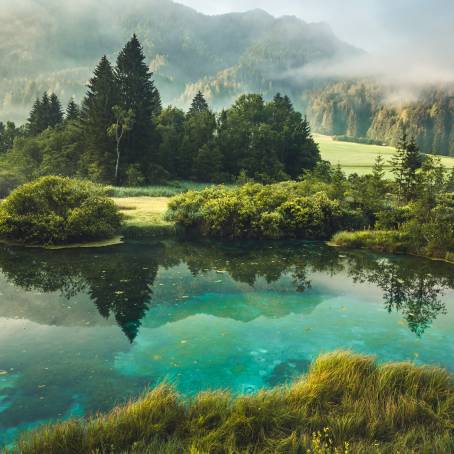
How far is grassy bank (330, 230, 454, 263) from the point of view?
20.7 m

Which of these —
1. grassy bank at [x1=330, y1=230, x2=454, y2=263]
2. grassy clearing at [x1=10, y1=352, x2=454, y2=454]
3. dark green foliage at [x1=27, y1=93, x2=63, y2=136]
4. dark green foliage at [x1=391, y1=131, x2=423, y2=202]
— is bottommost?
grassy clearing at [x1=10, y1=352, x2=454, y2=454]

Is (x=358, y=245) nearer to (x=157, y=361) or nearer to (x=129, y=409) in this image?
(x=157, y=361)

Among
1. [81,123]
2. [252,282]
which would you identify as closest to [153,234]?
[252,282]

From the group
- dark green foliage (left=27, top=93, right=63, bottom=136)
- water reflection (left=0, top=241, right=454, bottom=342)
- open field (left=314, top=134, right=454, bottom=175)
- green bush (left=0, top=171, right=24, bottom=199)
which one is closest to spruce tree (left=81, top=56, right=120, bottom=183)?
green bush (left=0, top=171, right=24, bottom=199)

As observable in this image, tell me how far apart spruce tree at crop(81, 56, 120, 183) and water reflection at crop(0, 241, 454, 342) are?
30.5 meters

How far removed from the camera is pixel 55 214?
66.1ft

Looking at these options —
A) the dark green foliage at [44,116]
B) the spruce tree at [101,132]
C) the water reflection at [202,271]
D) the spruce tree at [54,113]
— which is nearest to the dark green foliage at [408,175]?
the water reflection at [202,271]

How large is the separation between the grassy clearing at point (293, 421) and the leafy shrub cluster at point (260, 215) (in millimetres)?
16767

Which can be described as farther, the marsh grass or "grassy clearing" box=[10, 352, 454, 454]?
the marsh grass

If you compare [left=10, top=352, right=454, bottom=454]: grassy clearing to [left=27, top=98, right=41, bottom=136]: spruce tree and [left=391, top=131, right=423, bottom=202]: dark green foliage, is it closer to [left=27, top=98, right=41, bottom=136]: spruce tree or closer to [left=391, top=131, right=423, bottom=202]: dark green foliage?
[left=391, top=131, right=423, bottom=202]: dark green foliage

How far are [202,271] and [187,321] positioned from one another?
222 inches

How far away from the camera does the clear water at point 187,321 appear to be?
324 inches

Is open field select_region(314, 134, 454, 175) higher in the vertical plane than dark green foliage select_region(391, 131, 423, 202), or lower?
higher

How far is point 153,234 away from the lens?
23.7 meters
